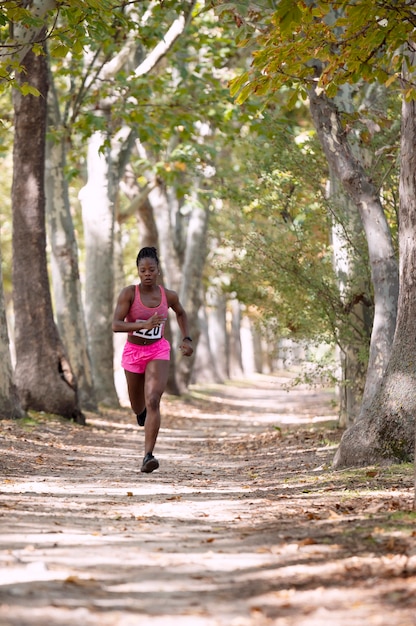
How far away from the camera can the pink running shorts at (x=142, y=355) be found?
9.46 metres

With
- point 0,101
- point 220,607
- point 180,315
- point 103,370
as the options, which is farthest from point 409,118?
point 0,101

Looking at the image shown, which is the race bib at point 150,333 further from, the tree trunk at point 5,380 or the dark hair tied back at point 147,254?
the tree trunk at point 5,380

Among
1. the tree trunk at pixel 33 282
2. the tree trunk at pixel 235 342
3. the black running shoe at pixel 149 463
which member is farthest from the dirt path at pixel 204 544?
the tree trunk at pixel 235 342

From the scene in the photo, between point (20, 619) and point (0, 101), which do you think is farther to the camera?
point (0, 101)

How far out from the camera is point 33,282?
592 inches

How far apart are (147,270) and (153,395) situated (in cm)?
117

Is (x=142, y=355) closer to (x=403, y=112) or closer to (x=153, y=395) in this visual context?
(x=153, y=395)

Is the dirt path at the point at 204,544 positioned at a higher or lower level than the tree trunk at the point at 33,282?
lower

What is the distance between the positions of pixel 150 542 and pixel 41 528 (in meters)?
0.74

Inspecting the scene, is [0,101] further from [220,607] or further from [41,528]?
[220,607]

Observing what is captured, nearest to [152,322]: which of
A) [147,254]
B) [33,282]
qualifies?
[147,254]

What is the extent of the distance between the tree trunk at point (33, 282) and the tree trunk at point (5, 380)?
1.60 meters

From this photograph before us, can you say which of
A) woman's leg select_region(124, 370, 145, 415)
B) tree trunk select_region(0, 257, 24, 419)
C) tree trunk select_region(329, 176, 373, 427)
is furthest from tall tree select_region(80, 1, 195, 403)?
woman's leg select_region(124, 370, 145, 415)

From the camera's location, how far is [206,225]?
27.2 meters
